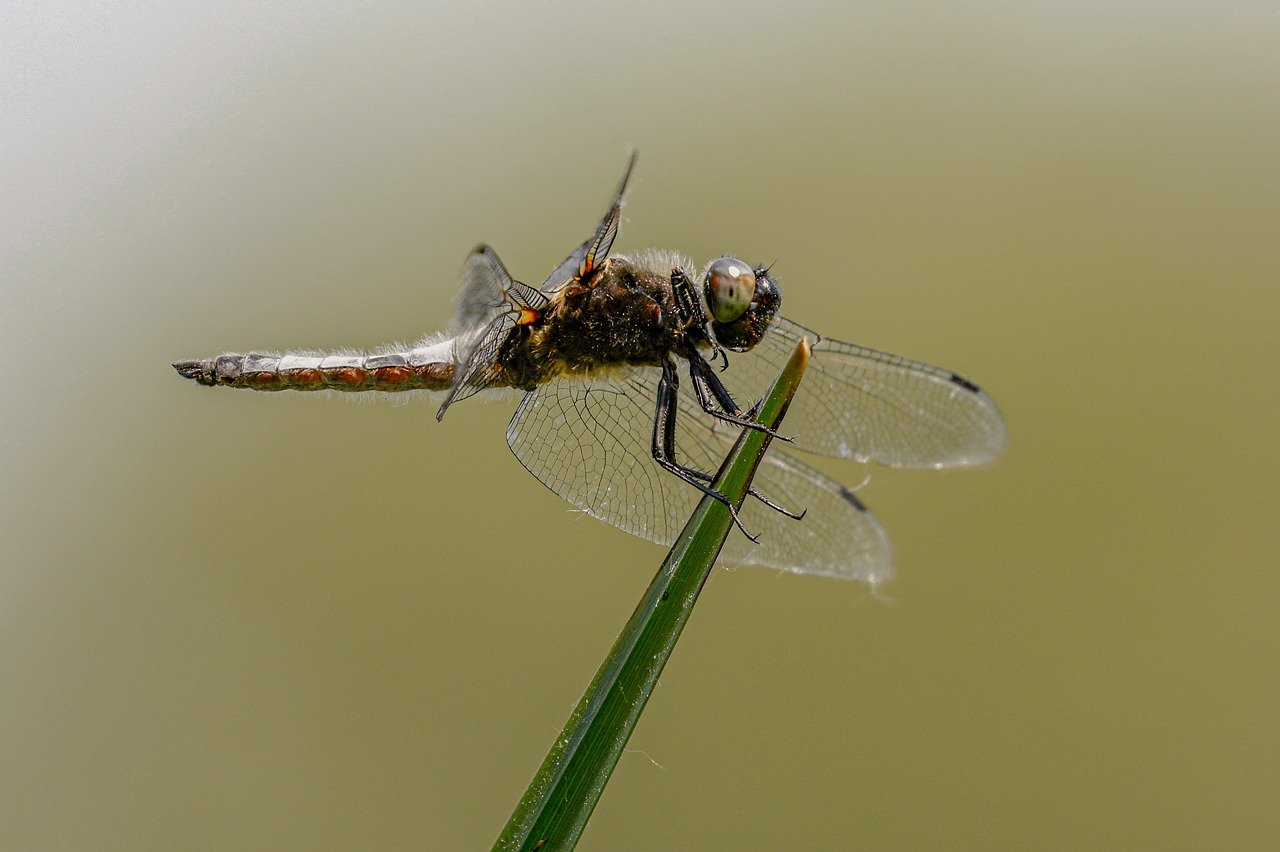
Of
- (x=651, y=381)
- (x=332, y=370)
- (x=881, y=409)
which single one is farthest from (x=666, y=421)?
(x=332, y=370)

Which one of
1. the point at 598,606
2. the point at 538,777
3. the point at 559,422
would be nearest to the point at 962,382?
the point at 559,422

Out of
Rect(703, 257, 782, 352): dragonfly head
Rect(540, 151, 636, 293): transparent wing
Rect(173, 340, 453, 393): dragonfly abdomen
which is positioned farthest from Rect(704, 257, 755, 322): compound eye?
Rect(173, 340, 453, 393): dragonfly abdomen

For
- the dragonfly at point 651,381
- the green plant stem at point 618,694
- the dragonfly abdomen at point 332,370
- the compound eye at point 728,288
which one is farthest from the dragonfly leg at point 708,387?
the green plant stem at point 618,694

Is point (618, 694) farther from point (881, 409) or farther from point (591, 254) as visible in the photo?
point (881, 409)

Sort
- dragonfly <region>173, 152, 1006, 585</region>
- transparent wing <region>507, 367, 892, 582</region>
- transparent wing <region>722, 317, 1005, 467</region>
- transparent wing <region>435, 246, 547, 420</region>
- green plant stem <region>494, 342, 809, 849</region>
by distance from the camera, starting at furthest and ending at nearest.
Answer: transparent wing <region>722, 317, 1005, 467</region> → transparent wing <region>507, 367, 892, 582</region> → dragonfly <region>173, 152, 1006, 585</region> → transparent wing <region>435, 246, 547, 420</region> → green plant stem <region>494, 342, 809, 849</region>

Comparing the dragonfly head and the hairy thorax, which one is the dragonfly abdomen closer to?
the hairy thorax

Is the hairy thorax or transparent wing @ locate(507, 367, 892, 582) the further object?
transparent wing @ locate(507, 367, 892, 582)

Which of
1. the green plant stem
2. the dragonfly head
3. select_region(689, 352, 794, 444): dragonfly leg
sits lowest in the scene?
the green plant stem

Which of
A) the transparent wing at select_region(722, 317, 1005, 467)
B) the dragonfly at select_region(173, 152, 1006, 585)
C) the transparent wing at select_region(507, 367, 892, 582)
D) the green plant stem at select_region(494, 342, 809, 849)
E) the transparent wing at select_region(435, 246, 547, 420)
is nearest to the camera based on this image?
the green plant stem at select_region(494, 342, 809, 849)

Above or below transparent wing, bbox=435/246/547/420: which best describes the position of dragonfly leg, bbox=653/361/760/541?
below
